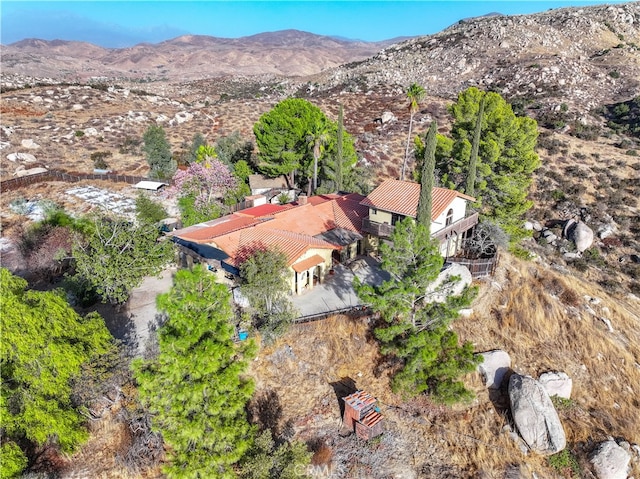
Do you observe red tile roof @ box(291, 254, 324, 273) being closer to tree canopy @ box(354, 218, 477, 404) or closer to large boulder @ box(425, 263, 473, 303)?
tree canopy @ box(354, 218, 477, 404)

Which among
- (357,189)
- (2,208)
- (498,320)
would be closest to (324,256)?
(498,320)

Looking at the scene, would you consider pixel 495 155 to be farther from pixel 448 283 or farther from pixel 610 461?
pixel 610 461

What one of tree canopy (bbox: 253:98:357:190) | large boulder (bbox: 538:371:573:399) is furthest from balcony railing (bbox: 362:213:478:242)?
tree canopy (bbox: 253:98:357:190)

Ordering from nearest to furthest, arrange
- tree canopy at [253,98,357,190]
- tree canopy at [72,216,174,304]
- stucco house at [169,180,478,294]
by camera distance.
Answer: tree canopy at [72,216,174,304], stucco house at [169,180,478,294], tree canopy at [253,98,357,190]

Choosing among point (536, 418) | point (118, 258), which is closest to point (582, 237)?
point (536, 418)

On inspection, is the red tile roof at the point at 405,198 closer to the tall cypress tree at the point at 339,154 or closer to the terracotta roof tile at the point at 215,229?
the terracotta roof tile at the point at 215,229
